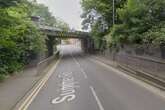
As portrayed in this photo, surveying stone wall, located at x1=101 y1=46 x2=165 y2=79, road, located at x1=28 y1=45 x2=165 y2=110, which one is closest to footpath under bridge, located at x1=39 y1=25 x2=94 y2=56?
stone wall, located at x1=101 y1=46 x2=165 y2=79

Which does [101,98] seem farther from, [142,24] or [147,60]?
[142,24]

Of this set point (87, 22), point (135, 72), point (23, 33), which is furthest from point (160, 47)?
point (87, 22)

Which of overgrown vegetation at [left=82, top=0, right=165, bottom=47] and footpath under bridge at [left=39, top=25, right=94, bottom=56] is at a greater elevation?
overgrown vegetation at [left=82, top=0, right=165, bottom=47]

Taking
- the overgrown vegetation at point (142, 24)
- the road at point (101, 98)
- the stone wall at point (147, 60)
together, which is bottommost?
the road at point (101, 98)

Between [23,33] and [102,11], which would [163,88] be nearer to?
[23,33]

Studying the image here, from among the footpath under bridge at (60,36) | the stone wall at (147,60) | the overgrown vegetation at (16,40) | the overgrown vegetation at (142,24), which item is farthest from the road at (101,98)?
the footpath under bridge at (60,36)

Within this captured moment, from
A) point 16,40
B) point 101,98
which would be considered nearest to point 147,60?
point 101,98

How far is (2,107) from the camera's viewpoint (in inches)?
587

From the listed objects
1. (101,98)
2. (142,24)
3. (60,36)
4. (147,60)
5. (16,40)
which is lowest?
(101,98)

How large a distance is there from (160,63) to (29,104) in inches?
373

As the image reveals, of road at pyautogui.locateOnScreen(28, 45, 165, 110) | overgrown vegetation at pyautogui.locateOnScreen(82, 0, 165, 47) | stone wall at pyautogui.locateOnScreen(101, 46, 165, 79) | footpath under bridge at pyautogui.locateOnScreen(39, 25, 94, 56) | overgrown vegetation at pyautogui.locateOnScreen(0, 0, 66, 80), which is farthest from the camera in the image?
footpath under bridge at pyautogui.locateOnScreen(39, 25, 94, 56)

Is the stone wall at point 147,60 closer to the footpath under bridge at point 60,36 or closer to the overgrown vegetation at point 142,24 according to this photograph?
the overgrown vegetation at point 142,24

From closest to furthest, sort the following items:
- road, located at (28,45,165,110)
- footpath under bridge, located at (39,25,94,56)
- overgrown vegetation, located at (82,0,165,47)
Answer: road, located at (28,45,165,110), overgrown vegetation, located at (82,0,165,47), footpath under bridge, located at (39,25,94,56)

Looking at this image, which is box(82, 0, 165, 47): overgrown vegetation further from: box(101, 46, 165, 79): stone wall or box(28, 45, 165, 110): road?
box(28, 45, 165, 110): road
